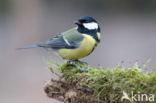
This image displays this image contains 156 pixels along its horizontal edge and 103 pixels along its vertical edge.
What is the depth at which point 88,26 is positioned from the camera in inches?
129

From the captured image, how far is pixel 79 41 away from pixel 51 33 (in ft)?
21.0

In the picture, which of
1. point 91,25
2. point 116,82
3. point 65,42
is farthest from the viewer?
point 65,42

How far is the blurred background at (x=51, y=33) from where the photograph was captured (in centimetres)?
728

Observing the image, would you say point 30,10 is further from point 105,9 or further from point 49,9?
point 105,9

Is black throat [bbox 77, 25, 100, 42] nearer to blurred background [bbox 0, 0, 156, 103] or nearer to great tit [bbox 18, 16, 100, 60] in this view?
great tit [bbox 18, 16, 100, 60]

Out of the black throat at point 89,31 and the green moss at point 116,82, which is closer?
the green moss at point 116,82

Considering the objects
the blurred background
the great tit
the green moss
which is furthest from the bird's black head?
the blurred background

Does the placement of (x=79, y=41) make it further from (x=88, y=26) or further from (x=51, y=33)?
(x=51, y=33)

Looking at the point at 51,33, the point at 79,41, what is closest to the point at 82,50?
the point at 79,41

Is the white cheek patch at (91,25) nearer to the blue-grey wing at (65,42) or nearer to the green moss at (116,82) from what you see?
the blue-grey wing at (65,42)

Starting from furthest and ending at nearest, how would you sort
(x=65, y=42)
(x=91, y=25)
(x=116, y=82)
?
(x=65, y=42), (x=91, y=25), (x=116, y=82)

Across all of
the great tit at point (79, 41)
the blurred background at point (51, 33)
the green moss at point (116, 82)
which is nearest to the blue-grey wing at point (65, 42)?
the great tit at point (79, 41)

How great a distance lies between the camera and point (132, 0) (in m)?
9.78

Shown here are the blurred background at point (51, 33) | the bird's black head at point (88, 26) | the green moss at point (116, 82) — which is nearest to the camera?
the green moss at point (116, 82)
